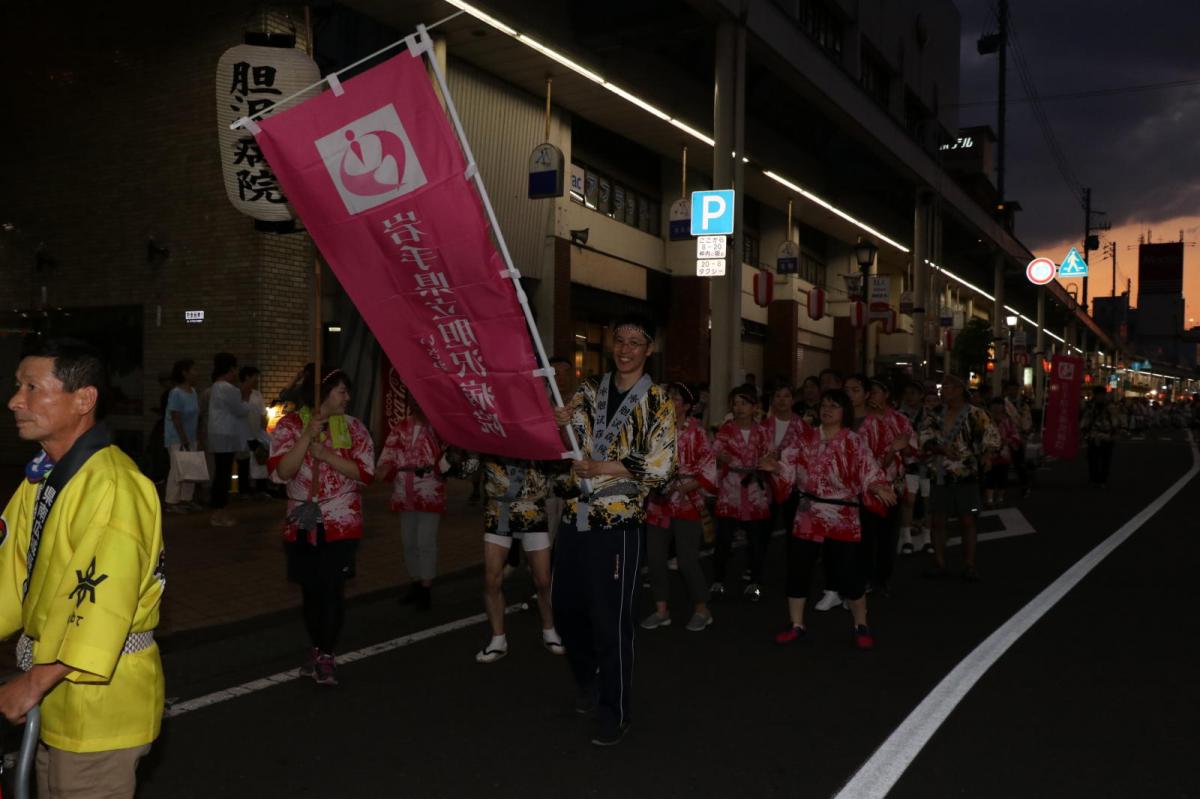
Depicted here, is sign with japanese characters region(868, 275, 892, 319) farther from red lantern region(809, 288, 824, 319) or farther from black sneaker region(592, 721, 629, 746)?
black sneaker region(592, 721, 629, 746)

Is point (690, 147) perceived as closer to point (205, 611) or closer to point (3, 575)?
point (205, 611)

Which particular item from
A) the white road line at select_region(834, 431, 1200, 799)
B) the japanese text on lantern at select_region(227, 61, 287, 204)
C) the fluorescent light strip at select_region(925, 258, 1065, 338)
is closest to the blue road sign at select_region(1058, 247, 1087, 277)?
the fluorescent light strip at select_region(925, 258, 1065, 338)

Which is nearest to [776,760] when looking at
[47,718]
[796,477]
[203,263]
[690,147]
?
[796,477]

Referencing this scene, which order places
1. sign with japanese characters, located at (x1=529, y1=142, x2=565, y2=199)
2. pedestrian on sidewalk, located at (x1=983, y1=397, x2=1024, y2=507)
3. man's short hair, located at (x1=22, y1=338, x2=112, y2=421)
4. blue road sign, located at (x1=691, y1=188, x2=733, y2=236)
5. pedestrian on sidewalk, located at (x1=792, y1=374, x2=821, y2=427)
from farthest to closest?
blue road sign, located at (x1=691, y1=188, x2=733, y2=236), sign with japanese characters, located at (x1=529, y1=142, x2=565, y2=199), pedestrian on sidewalk, located at (x1=983, y1=397, x2=1024, y2=507), pedestrian on sidewalk, located at (x1=792, y1=374, x2=821, y2=427), man's short hair, located at (x1=22, y1=338, x2=112, y2=421)

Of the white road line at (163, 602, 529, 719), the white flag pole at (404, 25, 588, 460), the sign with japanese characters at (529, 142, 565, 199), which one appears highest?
the sign with japanese characters at (529, 142, 565, 199)

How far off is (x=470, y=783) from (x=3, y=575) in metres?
2.19

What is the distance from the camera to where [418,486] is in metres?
6.98

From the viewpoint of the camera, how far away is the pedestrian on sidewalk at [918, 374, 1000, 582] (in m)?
8.78

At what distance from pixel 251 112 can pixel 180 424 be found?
379cm

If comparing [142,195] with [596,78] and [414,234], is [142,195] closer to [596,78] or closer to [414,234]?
[596,78]

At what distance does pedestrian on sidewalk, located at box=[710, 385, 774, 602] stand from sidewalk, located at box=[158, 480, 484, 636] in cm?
249

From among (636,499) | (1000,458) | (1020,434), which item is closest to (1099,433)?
(1020,434)

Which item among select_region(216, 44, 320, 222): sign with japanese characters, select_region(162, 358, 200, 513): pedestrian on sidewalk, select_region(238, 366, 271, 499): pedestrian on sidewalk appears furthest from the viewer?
select_region(238, 366, 271, 499): pedestrian on sidewalk

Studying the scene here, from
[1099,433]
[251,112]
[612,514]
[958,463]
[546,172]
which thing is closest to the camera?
[612,514]
